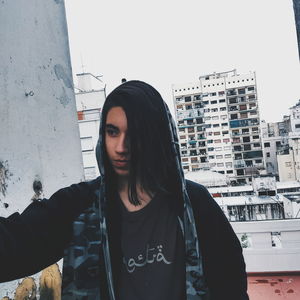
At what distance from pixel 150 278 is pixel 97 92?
11.1 metres

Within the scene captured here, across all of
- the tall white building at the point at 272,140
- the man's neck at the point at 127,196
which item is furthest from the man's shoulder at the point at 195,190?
the tall white building at the point at 272,140

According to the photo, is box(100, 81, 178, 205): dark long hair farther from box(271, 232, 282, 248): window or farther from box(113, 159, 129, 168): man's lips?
box(271, 232, 282, 248): window

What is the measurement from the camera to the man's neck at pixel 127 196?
74cm

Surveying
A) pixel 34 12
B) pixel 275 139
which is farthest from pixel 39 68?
pixel 275 139

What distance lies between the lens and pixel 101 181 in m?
0.76

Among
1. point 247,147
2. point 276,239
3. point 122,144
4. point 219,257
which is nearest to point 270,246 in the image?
point 276,239

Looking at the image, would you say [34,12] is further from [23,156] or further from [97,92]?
[97,92]

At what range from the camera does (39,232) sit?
0.64 m

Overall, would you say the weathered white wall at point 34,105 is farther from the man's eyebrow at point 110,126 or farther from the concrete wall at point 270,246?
the concrete wall at point 270,246

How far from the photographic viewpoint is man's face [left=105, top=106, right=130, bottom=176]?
27.8 inches

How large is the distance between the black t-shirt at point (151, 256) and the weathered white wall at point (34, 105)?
575 millimetres

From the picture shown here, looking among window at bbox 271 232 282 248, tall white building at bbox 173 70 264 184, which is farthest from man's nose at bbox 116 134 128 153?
tall white building at bbox 173 70 264 184

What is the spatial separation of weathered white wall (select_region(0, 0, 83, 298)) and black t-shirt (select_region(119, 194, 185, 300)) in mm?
575

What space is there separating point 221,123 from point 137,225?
39003 millimetres
